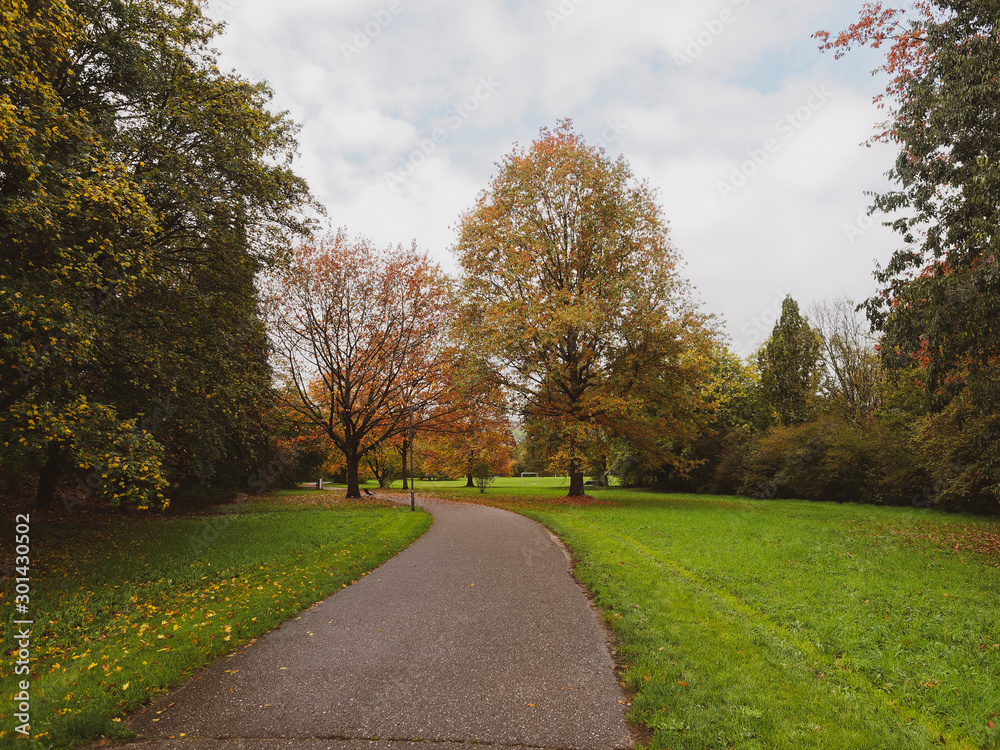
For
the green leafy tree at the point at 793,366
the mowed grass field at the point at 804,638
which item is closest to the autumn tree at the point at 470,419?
the mowed grass field at the point at 804,638

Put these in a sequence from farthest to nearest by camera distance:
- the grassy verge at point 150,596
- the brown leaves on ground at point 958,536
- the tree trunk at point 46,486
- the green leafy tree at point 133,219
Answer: the tree trunk at point 46,486, the brown leaves on ground at point 958,536, the green leafy tree at point 133,219, the grassy verge at point 150,596

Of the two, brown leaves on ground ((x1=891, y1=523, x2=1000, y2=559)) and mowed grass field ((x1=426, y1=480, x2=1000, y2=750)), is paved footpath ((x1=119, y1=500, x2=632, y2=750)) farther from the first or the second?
brown leaves on ground ((x1=891, y1=523, x2=1000, y2=559))

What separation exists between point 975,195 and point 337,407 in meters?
24.2

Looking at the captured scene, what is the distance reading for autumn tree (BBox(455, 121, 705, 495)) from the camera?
19844mm

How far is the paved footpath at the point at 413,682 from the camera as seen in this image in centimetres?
352

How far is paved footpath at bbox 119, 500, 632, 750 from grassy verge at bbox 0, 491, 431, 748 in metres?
0.39

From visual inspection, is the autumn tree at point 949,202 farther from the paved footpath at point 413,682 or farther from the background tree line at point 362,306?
the paved footpath at point 413,682

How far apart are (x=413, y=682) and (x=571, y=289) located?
19.1 metres

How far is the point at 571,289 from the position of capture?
71.2 feet

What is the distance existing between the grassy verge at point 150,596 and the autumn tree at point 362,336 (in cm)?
1015

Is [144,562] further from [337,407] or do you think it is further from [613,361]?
[613,361]

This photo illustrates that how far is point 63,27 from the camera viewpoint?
754 centimetres

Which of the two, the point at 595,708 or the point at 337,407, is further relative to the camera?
the point at 337,407

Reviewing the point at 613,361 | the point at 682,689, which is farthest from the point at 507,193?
the point at 682,689
